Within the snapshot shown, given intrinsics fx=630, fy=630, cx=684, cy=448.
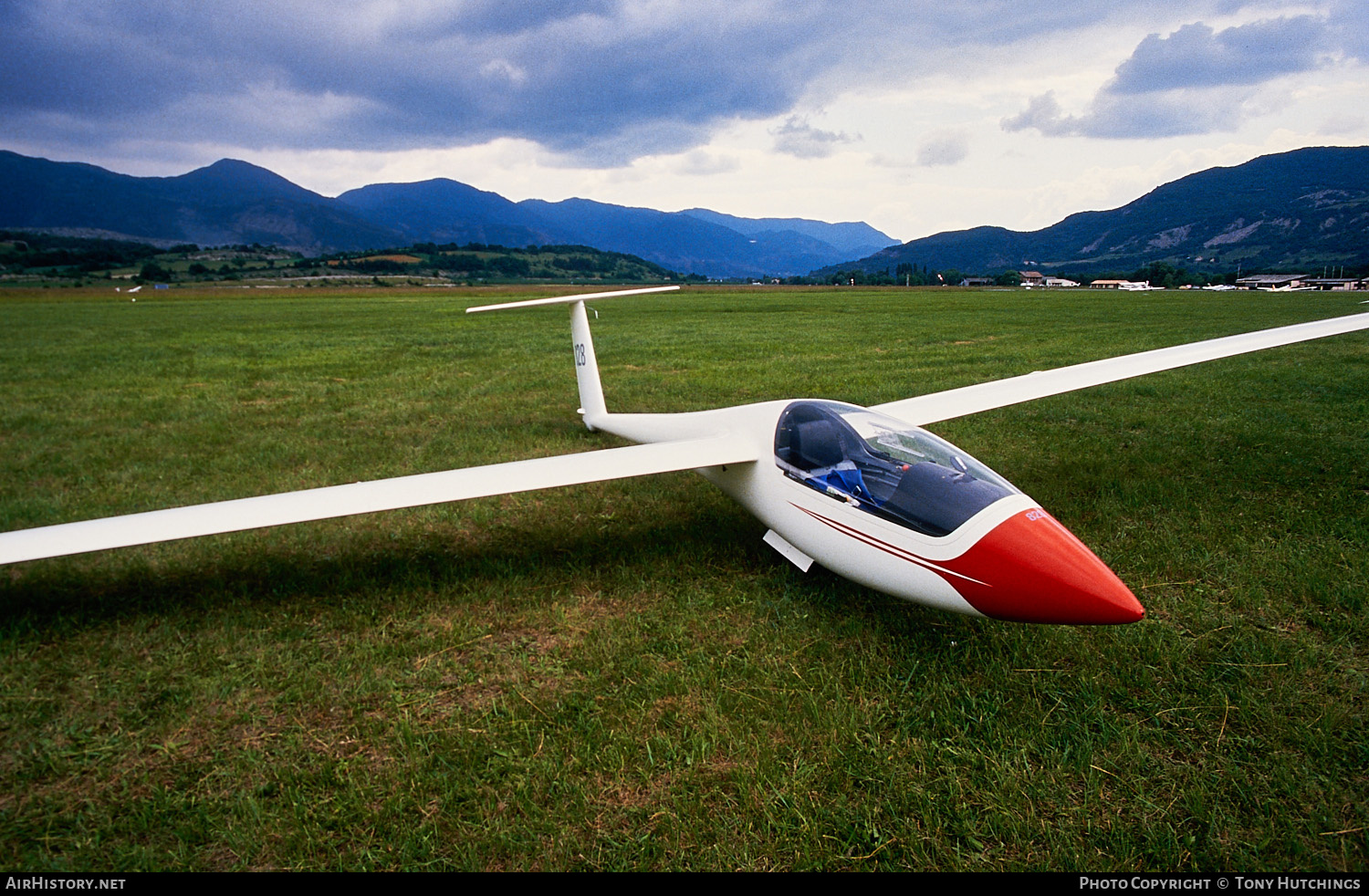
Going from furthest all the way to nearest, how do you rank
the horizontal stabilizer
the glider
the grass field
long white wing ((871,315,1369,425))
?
1. the horizontal stabilizer
2. long white wing ((871,315,1369,425))
3. the glider
4. the grass field

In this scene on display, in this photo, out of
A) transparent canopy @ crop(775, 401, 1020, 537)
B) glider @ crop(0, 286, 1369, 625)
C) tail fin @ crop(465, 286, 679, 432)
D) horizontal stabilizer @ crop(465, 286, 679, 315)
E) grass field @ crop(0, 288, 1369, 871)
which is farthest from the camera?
tail fin @ crop(465, 286, 679, 432)

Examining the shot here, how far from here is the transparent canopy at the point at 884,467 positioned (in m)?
4.30

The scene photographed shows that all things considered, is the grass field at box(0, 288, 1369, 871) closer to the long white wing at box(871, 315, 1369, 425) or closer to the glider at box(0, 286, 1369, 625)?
the glider at box(0, 286, 1369, 625)

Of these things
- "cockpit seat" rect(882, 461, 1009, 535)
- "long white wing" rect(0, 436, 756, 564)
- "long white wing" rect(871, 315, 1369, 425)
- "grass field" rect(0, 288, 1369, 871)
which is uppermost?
"long white wing" rect(871, 315, 1369, 425)

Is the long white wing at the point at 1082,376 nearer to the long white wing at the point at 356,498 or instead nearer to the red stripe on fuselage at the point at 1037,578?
the long white wing at the point at 356,498

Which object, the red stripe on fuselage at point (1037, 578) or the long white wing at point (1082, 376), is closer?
the red stripe on fuselage at point (1037, 578)

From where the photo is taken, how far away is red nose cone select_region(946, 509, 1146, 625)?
3674mm

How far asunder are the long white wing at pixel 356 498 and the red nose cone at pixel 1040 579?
241 cm

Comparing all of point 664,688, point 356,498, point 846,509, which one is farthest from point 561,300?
point 664,688

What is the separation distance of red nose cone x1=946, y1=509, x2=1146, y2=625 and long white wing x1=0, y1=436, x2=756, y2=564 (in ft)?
7.91

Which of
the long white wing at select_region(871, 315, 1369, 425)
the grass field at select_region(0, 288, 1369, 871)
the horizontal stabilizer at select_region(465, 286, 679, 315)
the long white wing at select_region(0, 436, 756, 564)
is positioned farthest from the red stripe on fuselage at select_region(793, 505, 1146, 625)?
the horizontal stabilizer at select_region(465, 286, 679, 315)

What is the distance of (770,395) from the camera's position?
1369cm

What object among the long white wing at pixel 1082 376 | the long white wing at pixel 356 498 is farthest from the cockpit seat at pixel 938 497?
the long white wing at pixel 1082 376
